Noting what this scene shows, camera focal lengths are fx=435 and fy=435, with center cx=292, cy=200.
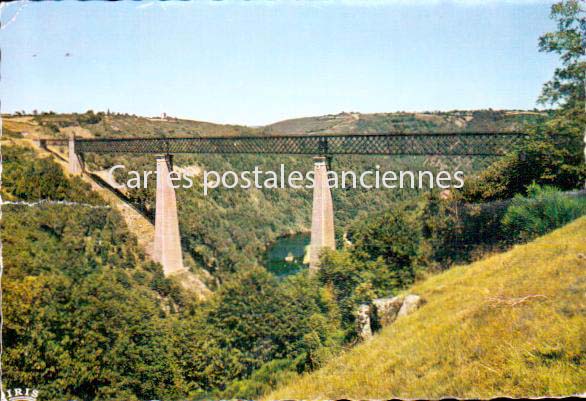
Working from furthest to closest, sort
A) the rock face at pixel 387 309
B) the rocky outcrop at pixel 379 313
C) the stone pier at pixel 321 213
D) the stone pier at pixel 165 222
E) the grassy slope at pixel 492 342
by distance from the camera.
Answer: the stone pier at pixel 165 222 < the stone pier at pixel 321 213 < the rock face at pixel 387 309 < the rocky outcrop at pixel 379 313 < the grassy slope at pixel 492 342

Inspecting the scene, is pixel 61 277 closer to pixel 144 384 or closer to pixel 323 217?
pixel 144 384

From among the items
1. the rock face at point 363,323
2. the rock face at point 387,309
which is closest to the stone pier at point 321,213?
the rock face at point 363,323

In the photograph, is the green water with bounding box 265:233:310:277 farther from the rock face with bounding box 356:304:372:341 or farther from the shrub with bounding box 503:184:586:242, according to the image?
the shrub with bounding box 503:184:586:242

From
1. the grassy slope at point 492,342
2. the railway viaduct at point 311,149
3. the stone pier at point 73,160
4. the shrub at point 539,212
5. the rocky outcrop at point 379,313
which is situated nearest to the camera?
the grassy slope at point 492,342

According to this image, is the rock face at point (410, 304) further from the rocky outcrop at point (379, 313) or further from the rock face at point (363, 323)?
the rock face at point (363, 323)

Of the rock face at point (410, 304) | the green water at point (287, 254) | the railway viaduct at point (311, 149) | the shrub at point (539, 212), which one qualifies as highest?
the railway viaduct at point (311, 149)

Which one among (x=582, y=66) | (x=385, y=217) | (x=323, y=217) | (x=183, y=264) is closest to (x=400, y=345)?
(x=582, y=66)

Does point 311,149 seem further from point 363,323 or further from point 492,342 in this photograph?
point 492,342

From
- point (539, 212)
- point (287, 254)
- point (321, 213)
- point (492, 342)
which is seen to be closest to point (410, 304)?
point (492, 342)
